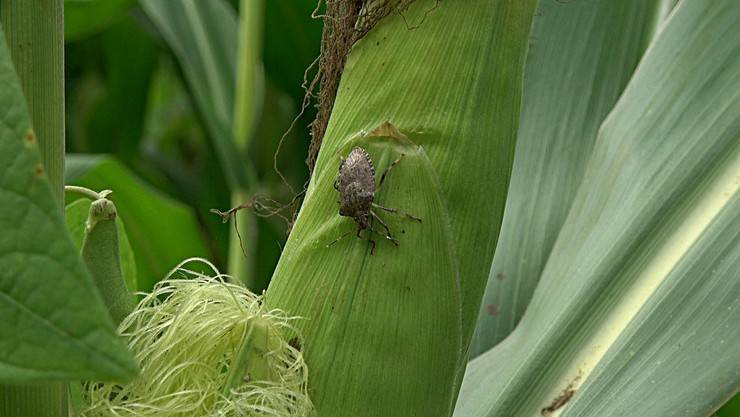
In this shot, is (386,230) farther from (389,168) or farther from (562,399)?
(562,399)

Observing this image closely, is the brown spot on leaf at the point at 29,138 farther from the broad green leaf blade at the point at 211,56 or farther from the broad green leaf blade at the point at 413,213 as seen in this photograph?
the broad green leaf blade at the point at 211,56

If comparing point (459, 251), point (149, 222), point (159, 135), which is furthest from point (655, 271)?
point (159, 135)

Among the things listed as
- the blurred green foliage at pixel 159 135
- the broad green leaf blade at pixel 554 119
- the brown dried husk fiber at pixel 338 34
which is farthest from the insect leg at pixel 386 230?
the blurred green foliage at pixel 159 135

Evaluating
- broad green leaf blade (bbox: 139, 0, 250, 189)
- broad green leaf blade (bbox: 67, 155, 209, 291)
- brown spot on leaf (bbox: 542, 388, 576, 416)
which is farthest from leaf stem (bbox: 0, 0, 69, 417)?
broad green leaf blade (bbox: 139, 0, 250, 189)

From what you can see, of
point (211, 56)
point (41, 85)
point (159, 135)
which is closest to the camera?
point (41, 85)

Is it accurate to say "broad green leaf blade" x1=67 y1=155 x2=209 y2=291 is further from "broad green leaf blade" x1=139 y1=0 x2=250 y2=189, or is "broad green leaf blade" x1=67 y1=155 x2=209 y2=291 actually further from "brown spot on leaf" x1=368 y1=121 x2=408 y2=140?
"brown spot on leaf" x1=368 y1=121 x2=408 y2=140

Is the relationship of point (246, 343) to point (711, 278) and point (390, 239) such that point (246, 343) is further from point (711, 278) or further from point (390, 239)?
point (711, 278)

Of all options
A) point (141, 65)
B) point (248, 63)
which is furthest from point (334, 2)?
point (141, 65)
